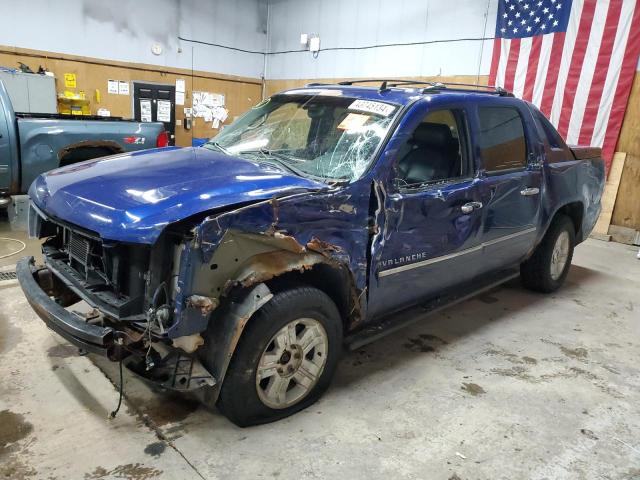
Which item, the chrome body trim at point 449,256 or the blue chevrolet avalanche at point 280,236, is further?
the chrome body trim at point 449,256

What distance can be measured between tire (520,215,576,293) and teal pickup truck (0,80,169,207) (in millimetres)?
5194

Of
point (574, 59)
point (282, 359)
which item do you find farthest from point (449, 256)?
point (574, 59)

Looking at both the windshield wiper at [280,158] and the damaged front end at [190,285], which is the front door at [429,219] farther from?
the windshield wiper at [280,158]

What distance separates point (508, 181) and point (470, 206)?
0.57m

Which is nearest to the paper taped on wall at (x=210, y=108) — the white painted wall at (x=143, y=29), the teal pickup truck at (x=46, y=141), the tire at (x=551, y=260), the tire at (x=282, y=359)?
the white painted wall at (x=143, y=29)

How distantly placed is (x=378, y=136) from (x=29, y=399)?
8.06ft

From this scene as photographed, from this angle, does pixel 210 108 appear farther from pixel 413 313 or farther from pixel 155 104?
pixel 413 313

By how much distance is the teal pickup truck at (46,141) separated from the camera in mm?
5707

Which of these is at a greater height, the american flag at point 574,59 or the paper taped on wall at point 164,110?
the american flag at point 574,59

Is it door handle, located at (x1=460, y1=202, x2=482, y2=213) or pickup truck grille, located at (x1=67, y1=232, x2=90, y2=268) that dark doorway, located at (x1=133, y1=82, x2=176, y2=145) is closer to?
pickup truck grille, located at (x1=67, y1=232, x2=90, y2=268)

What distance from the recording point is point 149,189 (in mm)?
2312

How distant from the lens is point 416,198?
9.53 ft

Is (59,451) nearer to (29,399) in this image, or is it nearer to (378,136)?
(29,399)

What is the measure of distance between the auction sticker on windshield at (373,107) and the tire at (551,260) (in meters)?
2.44
